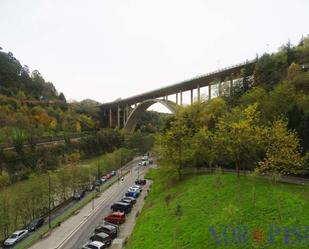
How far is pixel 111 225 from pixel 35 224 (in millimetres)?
7994

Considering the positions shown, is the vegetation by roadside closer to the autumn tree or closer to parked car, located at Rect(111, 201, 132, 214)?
parked car, located at Rect(111, 201, 132, 214)

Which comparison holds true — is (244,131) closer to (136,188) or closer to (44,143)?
(136,188)

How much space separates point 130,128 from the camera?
4126 inches

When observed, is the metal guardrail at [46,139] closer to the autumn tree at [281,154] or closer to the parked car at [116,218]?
the parked car at [116,218]

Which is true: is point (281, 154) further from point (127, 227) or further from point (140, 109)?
point (140, 109)

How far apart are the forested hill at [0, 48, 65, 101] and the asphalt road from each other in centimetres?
5442

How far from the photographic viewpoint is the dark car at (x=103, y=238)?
2398 centimetres

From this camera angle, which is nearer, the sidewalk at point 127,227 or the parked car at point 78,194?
the sidewalk at point 127,227

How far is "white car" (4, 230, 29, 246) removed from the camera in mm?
26234

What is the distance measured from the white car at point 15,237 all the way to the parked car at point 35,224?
74 centimetres

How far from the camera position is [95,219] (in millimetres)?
31375

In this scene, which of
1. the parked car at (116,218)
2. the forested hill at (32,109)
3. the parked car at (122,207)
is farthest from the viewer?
the forested hill at (32,109)

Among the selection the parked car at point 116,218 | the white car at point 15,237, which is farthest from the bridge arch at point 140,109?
the white car at point 15,237

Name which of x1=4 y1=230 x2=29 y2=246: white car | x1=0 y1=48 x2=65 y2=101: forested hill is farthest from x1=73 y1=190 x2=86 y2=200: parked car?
x1=0 y1=48 x2=65 y2=101: forested hill
